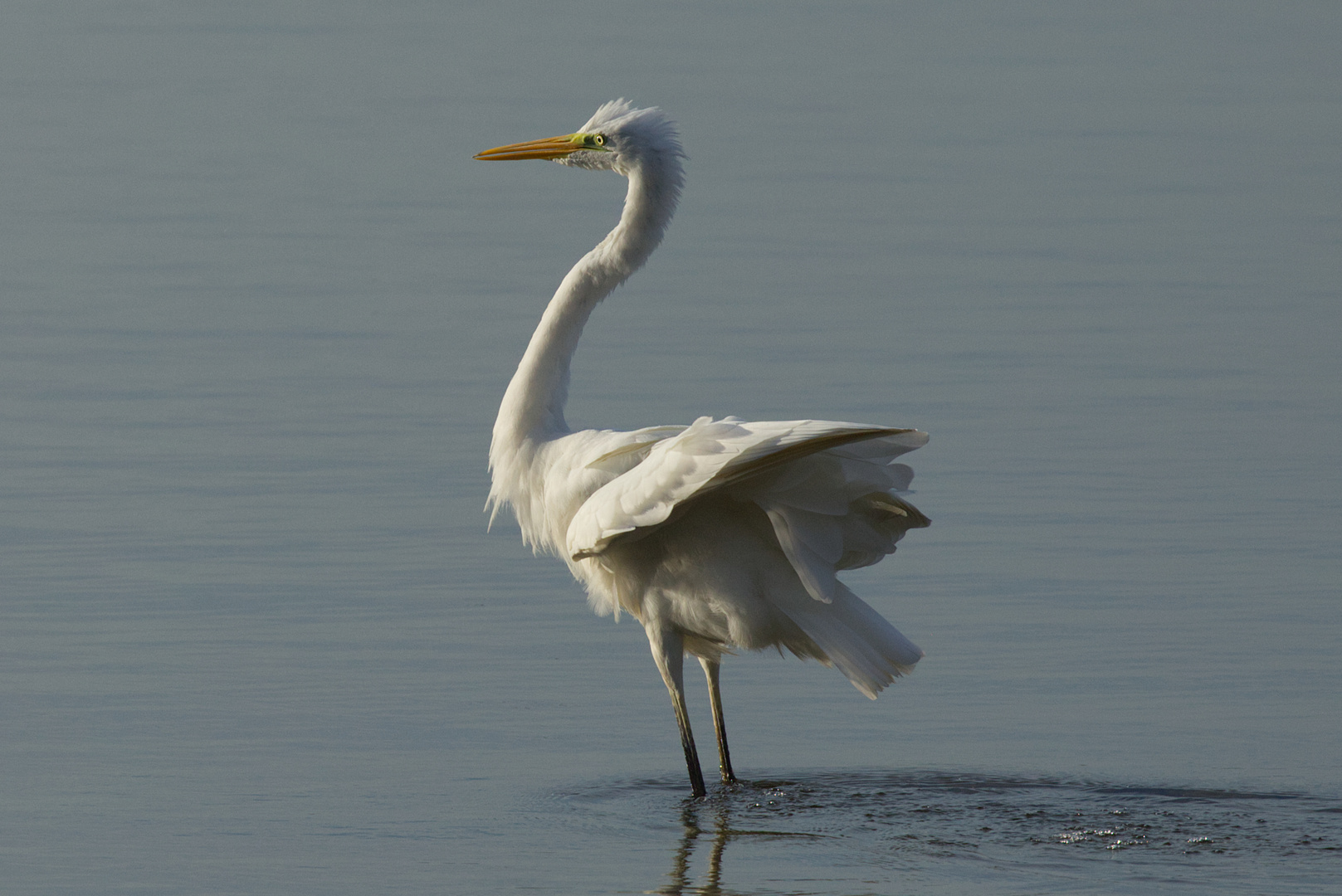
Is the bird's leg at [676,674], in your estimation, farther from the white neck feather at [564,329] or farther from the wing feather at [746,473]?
the white neck feather at [564,329]

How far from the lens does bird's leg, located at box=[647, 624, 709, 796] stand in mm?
7984

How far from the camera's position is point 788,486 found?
7.35m

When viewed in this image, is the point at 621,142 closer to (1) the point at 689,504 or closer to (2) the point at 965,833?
(1) the point at 689,504

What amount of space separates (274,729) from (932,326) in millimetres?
7027

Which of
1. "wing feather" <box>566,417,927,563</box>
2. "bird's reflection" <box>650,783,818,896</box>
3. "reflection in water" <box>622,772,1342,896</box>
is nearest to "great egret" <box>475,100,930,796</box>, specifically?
"wing feather" <box>566,417,927,563</box>

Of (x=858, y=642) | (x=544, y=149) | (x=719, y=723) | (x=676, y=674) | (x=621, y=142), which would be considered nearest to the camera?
(x=858, y=642)

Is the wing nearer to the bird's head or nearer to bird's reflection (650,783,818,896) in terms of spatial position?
bird's reflection (650,783,818,896)

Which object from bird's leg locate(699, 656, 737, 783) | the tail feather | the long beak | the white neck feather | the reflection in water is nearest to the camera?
the reflection in water

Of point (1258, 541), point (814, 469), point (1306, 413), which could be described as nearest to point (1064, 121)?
point (1306, 413)

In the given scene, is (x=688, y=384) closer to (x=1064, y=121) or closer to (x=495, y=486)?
(x=495, y=486)

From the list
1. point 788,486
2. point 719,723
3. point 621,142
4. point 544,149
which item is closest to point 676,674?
point 719,723

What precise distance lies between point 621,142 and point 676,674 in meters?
2.15

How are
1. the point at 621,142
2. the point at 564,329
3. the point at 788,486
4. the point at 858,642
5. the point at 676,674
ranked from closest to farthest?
the point at 788,486 → the point at 858,642 → the point at 676,674 → the point at 564,329 → the point at 621,142

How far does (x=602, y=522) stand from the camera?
7469mm
